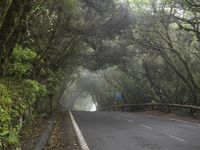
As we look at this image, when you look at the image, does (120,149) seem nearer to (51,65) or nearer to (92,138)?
(92,138)

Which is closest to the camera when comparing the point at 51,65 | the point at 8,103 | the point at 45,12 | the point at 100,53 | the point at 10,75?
the point at 8,103

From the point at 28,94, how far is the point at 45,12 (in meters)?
6.43

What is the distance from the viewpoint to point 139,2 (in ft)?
114

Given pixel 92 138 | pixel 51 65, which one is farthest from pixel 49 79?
pixel 92 138

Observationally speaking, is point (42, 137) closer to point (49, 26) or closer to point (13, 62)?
point (13, 62)

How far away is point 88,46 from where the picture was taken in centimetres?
3672

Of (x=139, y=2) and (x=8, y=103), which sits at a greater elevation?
(x=139, y=2)

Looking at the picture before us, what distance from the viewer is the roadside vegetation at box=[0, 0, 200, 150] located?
13.2 meters

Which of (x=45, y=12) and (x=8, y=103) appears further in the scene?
(x=45, y=12)

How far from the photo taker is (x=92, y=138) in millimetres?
15766

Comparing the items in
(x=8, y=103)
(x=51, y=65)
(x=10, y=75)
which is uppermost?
(x=51, y=65)

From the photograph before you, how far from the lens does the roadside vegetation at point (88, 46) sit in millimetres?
13219

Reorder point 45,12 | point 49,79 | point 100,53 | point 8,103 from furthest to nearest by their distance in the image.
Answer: point 100,53
point 49,79
point 45,12
point 8,103

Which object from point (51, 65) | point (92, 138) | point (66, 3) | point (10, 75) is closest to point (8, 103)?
point (92, 138)
